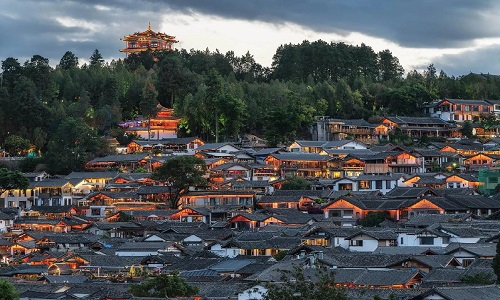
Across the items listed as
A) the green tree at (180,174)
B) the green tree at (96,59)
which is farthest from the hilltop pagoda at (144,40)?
the green tree at (180,174)

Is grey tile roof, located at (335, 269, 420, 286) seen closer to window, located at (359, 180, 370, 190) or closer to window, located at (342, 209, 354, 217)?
window, located at (342, 209, 354, 217)

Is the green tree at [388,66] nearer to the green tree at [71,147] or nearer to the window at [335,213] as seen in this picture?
the green tree at [71,147]

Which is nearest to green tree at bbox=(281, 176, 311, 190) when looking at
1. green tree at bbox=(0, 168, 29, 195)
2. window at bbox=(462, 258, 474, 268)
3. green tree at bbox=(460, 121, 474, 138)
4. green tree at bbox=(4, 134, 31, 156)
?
green tree at bbox=(0, 168, 29, 195)

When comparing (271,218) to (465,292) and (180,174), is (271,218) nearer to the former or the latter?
(180,174)

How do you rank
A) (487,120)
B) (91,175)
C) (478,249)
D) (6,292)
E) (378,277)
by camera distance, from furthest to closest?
(487,120)
(91,175)
(478,249)
(378,277)
(6,292)

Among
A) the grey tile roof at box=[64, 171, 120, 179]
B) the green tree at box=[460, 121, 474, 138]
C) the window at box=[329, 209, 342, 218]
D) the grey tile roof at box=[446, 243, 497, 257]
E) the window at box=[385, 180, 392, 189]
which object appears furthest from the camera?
the green tree at box=[460, 121, 474, 138]

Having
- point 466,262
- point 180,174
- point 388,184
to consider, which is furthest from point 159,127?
point 466,262
